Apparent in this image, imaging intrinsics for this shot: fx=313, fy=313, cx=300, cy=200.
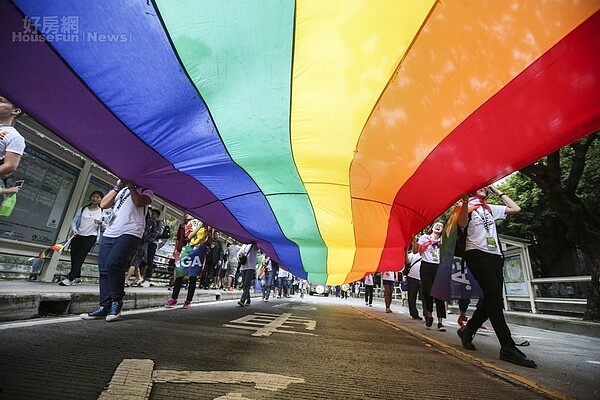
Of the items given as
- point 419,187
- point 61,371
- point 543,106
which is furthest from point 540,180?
point 61,371

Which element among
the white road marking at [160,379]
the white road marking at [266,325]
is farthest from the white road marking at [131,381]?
the white road marking at [266,325]

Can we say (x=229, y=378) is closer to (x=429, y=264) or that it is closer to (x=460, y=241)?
(x=460, y=241)

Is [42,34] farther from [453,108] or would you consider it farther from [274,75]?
[453,108]

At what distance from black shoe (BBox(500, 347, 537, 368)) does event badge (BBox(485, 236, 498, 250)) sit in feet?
3.09

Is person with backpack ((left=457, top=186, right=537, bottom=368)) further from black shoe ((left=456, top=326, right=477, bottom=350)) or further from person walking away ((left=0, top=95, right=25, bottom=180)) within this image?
person walking away ((left=0, top=95, right=25, bottom=180))

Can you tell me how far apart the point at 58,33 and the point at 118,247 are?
2090 millimetres

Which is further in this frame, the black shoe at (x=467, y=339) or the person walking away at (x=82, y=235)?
the person walking away at (x=82, y=235)

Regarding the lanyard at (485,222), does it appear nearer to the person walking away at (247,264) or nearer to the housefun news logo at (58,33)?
the housefun news logo at (58,33)

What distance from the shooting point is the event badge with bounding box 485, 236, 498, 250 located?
10.6 feet

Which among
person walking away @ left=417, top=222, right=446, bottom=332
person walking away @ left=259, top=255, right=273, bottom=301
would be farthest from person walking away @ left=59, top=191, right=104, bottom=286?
person walking away @ left=259, top=255, right=273, bottom=301

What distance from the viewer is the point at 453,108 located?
8.43ft

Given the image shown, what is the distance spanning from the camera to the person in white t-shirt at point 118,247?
334 centimetres

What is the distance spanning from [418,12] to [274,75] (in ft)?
3.53

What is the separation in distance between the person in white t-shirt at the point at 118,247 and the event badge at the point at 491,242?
374 cm
